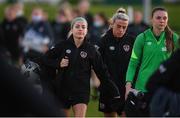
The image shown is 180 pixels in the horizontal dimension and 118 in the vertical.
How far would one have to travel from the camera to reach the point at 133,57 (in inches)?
387

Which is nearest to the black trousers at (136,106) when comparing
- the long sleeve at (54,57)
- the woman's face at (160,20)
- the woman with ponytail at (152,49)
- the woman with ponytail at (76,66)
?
the woman with ponytail at (152,49)

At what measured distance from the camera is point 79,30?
1066 centimetres

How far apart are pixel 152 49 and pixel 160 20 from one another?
0.43 metres

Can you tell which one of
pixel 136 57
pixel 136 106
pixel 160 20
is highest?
pixel 160 20

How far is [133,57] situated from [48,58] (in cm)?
151

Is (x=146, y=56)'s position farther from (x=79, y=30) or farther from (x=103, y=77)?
(x=79, y=30)

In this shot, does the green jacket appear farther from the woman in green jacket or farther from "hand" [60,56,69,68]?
"hand" [60,56,69,68]

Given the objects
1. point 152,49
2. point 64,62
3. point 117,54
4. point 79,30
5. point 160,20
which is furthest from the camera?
point 117,54

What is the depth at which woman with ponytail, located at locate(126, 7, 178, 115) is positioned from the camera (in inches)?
376

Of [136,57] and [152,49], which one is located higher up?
[152,49]

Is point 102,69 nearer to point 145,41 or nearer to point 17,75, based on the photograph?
point 145,41

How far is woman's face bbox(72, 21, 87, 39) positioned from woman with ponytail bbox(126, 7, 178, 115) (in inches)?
43.8

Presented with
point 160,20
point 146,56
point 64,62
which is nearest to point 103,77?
point 64,62

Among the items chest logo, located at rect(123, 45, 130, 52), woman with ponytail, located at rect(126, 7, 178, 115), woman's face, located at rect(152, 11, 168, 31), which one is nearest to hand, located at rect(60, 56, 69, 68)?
woman with ponytail, located at rect(126, 7, 178, 115)
